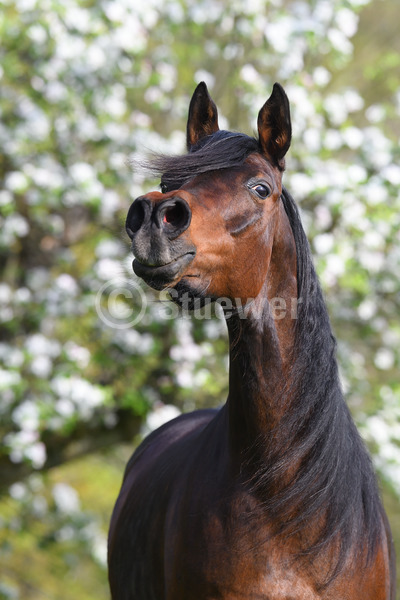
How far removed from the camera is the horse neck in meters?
2.17

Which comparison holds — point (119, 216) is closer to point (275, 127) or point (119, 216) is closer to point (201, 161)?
point (275, 127)

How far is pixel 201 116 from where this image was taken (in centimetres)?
261

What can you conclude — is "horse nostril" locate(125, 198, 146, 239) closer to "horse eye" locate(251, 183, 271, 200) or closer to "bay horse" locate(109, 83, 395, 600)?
"bay horse" locate(109, 83, 395, 600)

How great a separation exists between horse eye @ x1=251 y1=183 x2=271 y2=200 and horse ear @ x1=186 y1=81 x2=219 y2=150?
51cm

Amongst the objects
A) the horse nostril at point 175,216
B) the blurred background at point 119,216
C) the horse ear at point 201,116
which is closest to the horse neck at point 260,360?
the horse nostril at point 175,216

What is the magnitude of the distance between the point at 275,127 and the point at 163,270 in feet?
2.26

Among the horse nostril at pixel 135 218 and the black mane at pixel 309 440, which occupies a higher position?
the horse nostril at pixel 135 218

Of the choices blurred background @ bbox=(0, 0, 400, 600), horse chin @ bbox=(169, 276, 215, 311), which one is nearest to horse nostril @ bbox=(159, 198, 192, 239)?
horse chin @ bbox=(169, 276, 215, 311)

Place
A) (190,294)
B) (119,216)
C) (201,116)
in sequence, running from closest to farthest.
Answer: (190,294) < (201,116) < (119,216)

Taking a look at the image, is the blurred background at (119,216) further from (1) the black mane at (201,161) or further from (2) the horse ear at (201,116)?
(1) the black mane at (201,161)

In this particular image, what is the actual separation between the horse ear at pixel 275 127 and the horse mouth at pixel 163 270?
54 cm

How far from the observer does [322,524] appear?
217cm

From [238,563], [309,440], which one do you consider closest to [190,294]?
[309,440]

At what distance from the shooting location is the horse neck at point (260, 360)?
85.4 inches
